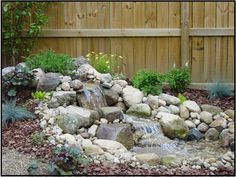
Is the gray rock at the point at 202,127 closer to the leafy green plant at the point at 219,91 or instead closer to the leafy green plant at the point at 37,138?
the leafy green plant at the point at 219,91

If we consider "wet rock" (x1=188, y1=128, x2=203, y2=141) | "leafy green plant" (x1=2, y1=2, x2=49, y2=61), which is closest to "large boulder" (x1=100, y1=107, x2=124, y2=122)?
"wet rock" (x1=188, y1=128, x2=203, y2=141)

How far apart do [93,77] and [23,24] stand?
1738 millimetres

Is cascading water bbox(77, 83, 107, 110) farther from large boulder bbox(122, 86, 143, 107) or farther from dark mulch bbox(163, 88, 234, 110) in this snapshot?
dark mulch bbox(163, 88, 234, 110)

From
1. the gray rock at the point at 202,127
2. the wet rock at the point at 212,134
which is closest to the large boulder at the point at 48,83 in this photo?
the gray rock at the point at 202,127

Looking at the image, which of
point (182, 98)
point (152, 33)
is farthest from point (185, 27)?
point (182, 98)

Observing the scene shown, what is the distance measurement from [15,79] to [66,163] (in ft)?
7.47

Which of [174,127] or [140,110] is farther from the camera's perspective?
[140,110]

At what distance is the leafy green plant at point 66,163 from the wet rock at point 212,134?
8.03 ft

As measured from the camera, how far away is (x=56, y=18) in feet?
24.5

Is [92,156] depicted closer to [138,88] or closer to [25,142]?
[25,142]

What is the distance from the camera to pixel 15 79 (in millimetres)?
6016

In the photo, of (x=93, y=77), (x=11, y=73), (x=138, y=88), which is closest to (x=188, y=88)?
(x=138, y=88)

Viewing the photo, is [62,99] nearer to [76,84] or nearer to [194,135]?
[76,84]

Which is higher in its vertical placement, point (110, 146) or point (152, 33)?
point (152, 33)
